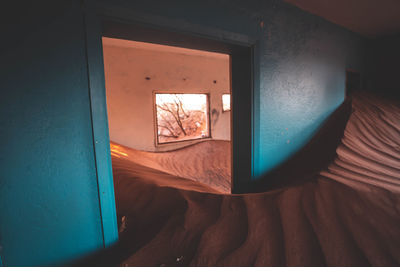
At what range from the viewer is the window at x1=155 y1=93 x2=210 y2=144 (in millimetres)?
7922

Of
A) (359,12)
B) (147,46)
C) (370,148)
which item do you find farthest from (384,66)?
(147,46)

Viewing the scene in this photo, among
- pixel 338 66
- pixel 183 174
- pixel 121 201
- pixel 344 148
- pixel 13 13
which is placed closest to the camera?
pixel 13 13

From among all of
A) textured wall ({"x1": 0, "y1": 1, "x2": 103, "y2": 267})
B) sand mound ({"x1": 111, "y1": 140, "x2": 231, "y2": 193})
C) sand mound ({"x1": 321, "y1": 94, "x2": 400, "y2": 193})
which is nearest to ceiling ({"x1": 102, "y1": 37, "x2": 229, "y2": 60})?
sand mound ({"x1": 111, "y1": 140, "x2": 231, "y2": 193})

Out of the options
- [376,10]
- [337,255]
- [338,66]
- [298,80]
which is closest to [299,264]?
[337,255]

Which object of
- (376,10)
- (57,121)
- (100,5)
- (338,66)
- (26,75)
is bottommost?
(57,121)

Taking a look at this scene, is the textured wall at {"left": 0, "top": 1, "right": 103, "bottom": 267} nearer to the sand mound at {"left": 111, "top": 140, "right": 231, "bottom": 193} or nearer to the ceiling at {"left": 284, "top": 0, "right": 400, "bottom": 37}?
the ceiling at {"left": 284, "top": 0, "right": 400, "bottom": 37}

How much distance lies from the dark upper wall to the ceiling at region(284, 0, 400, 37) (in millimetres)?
778

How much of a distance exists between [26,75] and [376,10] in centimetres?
499

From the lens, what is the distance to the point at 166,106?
26.3 ft

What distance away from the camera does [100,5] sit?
4.18 ft

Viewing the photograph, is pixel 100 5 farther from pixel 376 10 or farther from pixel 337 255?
pixel 376 10

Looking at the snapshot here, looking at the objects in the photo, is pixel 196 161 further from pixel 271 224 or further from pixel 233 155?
pixel 271 224

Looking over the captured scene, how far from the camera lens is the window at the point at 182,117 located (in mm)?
7922

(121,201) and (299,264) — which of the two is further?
(121,201)
